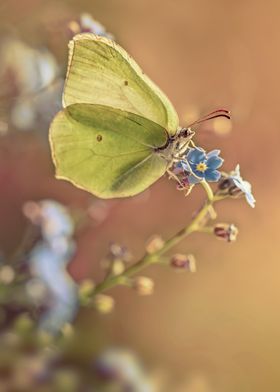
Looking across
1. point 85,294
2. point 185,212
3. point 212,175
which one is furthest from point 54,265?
point 185,212

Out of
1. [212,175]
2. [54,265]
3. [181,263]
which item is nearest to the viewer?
[212,175]

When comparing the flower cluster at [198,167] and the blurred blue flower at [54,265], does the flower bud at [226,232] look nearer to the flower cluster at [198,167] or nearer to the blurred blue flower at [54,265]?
the flower cluster at [198,167]

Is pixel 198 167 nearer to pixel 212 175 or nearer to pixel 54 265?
pixel 212 175

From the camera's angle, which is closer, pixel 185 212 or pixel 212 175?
pixel 212 175

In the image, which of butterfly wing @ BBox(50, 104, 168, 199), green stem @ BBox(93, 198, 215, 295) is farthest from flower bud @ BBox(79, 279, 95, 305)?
butterfly wing @ BBox(50, 104, 168, 199)

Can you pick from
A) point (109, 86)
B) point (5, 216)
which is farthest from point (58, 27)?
point (5, 216)

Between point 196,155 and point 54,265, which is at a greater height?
point 196,155
